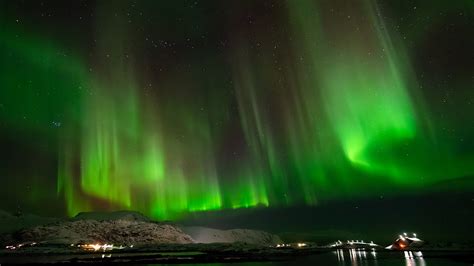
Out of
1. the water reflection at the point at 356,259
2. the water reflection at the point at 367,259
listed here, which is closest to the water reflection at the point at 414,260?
the water reflection at the point at 367,259

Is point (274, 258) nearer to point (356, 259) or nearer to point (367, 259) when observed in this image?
point (356, 259)

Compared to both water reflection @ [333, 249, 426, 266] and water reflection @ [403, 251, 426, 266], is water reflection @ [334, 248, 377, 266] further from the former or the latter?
water reflection @ [403, 251, 426, 266]

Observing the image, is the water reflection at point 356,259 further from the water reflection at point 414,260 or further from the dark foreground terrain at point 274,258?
the water reflection at point 414,260

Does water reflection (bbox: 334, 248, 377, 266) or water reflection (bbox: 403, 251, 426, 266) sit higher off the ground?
water reflection (bbox: 334, 248, 377, 266)

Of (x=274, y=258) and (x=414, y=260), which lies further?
(x=274, y=258)

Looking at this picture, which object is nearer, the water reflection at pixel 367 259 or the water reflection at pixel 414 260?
the water reflection at pixel 414 260

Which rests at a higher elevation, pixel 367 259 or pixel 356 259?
pixel 356 259

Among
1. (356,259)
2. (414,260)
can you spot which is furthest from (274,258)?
(414,260)

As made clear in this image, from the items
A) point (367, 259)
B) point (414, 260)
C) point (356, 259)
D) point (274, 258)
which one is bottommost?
point (414, 260)

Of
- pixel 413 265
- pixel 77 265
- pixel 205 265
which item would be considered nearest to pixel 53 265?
pixel 77 265

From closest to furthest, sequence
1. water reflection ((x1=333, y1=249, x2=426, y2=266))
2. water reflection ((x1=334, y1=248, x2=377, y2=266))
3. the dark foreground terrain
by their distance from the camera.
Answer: water reflection ((x1=333, y1=249, x2=426, y2=266)) < water reflection ((x1=334, y1=248, x2=377, y2=266)) < the dark foreground terrain

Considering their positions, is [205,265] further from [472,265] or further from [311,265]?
[472,265]

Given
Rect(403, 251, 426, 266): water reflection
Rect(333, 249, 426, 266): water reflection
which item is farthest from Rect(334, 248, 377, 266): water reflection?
Rect(403, 251, 426, 266): water reflection

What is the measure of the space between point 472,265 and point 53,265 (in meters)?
83.5
